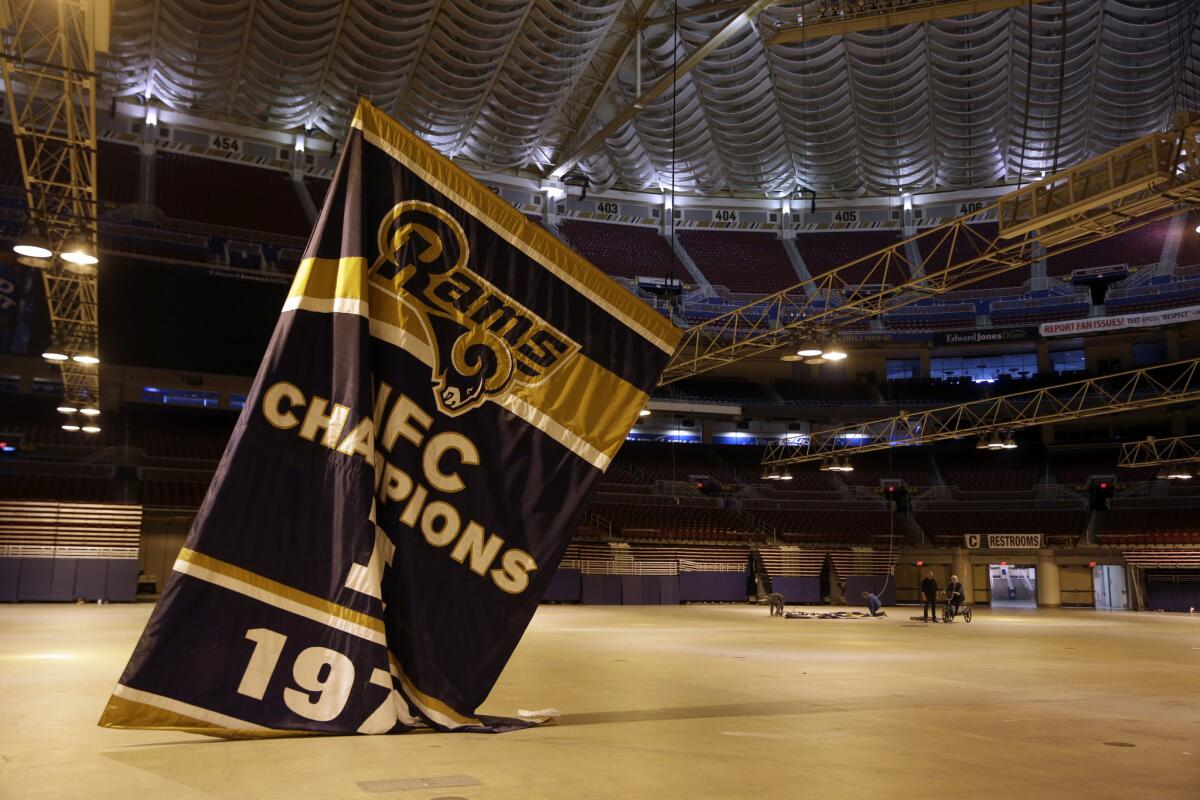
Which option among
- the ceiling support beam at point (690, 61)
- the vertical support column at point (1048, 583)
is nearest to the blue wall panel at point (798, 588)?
the vertical support column at point (1048, 583)

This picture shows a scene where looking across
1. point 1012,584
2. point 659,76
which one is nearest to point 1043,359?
point 1012,584

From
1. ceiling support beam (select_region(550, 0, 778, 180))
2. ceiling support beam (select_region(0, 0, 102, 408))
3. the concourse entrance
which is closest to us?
ceiling support beam (select_region(0, 0, 102, 408))

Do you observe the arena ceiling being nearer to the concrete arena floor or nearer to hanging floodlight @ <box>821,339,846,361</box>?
hanging floodlight @ <box>821,339,846,361</box>

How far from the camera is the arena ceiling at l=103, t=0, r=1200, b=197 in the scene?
3681 cm

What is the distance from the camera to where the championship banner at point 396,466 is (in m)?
5.91

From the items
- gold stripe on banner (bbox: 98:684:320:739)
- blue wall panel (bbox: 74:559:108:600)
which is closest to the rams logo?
gold stripe on banner (bbox: 98:684:320:739)

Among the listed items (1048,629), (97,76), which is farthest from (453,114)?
(1048,629)

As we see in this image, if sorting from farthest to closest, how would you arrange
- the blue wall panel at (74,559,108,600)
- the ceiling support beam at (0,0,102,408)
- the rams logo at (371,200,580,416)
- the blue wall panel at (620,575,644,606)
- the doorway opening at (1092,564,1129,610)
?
the doorway opening at (1092,564,1129,610), the blue wall panel at (620,575,644,606), the blue wall panel at (74,559,108,600), the ceiling support beam at (0,0,102,408), the rams logo at (371,200,580,416)

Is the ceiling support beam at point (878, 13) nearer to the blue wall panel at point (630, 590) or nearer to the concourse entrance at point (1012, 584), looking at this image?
the blue wall panel at point (630, 590)

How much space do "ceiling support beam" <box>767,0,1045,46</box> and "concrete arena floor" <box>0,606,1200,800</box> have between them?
18.6 meters

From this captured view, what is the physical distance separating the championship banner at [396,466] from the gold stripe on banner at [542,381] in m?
0.02

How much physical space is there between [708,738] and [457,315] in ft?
11.8

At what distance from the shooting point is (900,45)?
40.9 metres

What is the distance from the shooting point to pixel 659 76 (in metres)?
40.5
